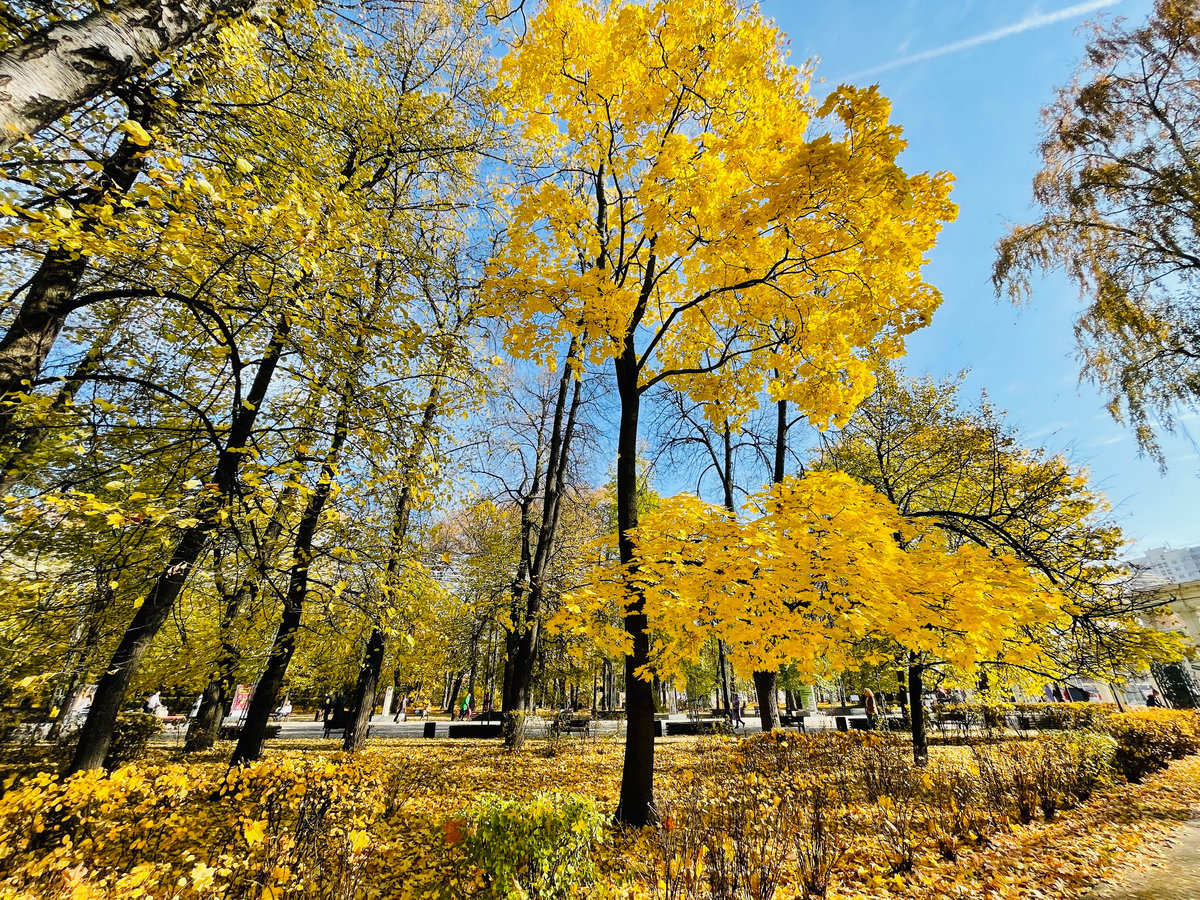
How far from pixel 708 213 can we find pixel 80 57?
4.50m

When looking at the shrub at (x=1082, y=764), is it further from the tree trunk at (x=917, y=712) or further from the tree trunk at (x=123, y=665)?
the tree trunk at (x=123, y=665)

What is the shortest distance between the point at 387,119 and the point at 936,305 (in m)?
7.21

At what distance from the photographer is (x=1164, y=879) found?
4.13 m

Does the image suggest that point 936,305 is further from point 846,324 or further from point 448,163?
point 448,163

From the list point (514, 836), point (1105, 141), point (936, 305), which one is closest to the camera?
point (514, 836)

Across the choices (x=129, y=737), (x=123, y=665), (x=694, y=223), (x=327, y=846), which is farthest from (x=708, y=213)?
(x=129, y=737)

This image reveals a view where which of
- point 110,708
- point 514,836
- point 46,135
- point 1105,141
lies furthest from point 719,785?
point 1105,141

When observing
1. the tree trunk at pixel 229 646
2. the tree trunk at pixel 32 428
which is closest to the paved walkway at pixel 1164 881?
the tree trunk at pixel 229 646

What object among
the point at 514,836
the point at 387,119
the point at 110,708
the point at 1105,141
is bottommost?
the point at 514,836

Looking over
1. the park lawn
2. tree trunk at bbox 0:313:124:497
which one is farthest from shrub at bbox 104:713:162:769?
tree trunk at bbox 0:313:124:497

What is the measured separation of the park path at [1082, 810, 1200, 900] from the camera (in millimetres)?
3822

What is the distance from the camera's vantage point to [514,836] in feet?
10.9

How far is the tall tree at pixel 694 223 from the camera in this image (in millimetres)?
4512

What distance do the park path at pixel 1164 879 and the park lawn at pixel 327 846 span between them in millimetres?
152
